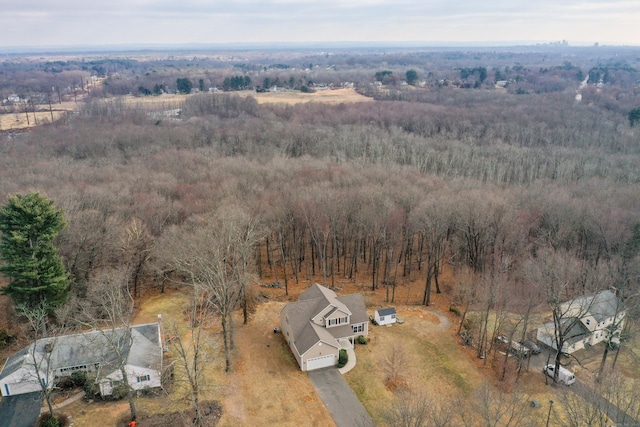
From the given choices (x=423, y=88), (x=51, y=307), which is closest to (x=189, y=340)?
(x=51, y=307)

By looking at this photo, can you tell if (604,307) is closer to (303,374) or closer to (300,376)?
(303,374)

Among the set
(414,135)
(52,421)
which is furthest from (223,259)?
(414,135)

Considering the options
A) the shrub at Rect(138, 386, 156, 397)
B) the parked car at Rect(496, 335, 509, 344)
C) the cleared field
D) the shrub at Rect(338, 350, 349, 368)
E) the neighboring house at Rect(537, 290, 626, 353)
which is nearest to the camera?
the shrub at Rect(138, 386, 156, 397)

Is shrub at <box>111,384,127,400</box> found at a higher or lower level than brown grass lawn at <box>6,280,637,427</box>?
higher

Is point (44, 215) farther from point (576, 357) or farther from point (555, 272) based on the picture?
point (576, 357)

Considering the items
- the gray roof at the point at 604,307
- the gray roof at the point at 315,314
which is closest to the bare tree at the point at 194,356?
the gray roof at the point at 315,314

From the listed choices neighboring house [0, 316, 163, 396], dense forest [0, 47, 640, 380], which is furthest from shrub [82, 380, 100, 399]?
dense forest [0, 47, 640, 380]

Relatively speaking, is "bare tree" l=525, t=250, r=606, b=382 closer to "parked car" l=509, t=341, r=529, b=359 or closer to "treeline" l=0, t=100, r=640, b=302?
"parked car" l=509, t=341, r=529, b=359
